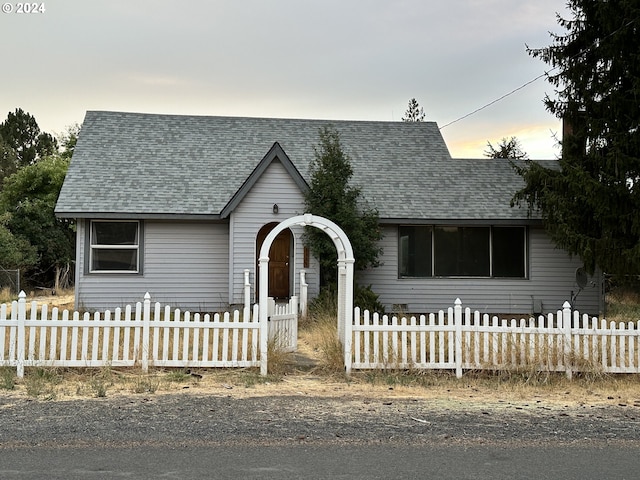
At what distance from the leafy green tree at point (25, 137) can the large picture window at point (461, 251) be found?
39928 millimetres

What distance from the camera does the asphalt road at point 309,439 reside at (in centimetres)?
524

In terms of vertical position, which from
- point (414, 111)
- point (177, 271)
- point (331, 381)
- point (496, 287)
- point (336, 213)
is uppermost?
point (414, 111)

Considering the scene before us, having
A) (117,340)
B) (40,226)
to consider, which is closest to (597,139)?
(117,340)

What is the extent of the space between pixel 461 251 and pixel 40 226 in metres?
20.4

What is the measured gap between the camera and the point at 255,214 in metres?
16.4

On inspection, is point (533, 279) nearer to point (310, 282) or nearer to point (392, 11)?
point (310, 282)

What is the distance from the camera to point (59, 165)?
3494 centimetres

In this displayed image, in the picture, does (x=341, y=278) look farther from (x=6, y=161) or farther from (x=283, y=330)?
(x=6, y=161)

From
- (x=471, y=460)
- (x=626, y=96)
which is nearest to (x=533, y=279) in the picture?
(x=626, y=96)

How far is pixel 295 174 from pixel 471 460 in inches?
448

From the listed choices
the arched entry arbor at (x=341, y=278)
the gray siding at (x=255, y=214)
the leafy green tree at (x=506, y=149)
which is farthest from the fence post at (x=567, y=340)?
the leafy green tree at (x=506, y=149)

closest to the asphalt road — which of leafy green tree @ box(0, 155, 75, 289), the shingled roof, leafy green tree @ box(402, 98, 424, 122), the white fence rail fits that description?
the white fence rail

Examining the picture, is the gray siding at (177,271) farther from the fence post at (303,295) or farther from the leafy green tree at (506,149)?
the leafy green tree at (506,149)

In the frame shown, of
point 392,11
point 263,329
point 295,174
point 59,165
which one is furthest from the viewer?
point 59,165
